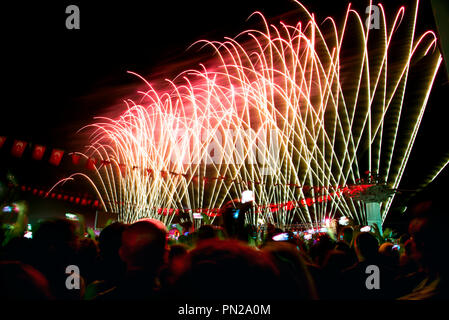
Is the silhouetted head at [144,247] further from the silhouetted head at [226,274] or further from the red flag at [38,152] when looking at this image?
the red flag at [38,152]

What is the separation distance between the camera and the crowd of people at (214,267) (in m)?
1.56

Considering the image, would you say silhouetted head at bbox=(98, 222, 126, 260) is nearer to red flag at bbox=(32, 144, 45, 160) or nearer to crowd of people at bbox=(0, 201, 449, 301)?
crowd of people at bbox=(0, 201, 449, 301)

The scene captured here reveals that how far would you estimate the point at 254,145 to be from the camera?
2109 cm

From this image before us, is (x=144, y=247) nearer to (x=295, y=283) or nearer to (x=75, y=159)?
(x=295, y=283)

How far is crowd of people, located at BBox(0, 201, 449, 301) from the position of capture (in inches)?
61.4

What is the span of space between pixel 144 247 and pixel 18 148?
14981 millimetres

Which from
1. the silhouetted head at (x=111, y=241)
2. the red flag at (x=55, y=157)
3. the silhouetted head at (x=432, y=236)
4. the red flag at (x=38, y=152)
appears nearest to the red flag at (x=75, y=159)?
the red flag at (x=55, y=157)

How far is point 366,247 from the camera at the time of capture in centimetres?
432

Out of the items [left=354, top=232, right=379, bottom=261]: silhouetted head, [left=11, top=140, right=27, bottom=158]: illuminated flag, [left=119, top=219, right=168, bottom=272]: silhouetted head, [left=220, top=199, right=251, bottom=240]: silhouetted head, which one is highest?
[left=11, top=140, right=27, bottom=158]: illuminated flag

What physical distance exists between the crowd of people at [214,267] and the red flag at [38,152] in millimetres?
12821

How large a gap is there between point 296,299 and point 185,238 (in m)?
4.56

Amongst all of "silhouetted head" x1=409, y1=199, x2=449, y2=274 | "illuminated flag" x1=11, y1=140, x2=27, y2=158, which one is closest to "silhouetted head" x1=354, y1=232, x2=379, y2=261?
"silhouetted head" x1=409, y1=199, x2=449, y2=274
